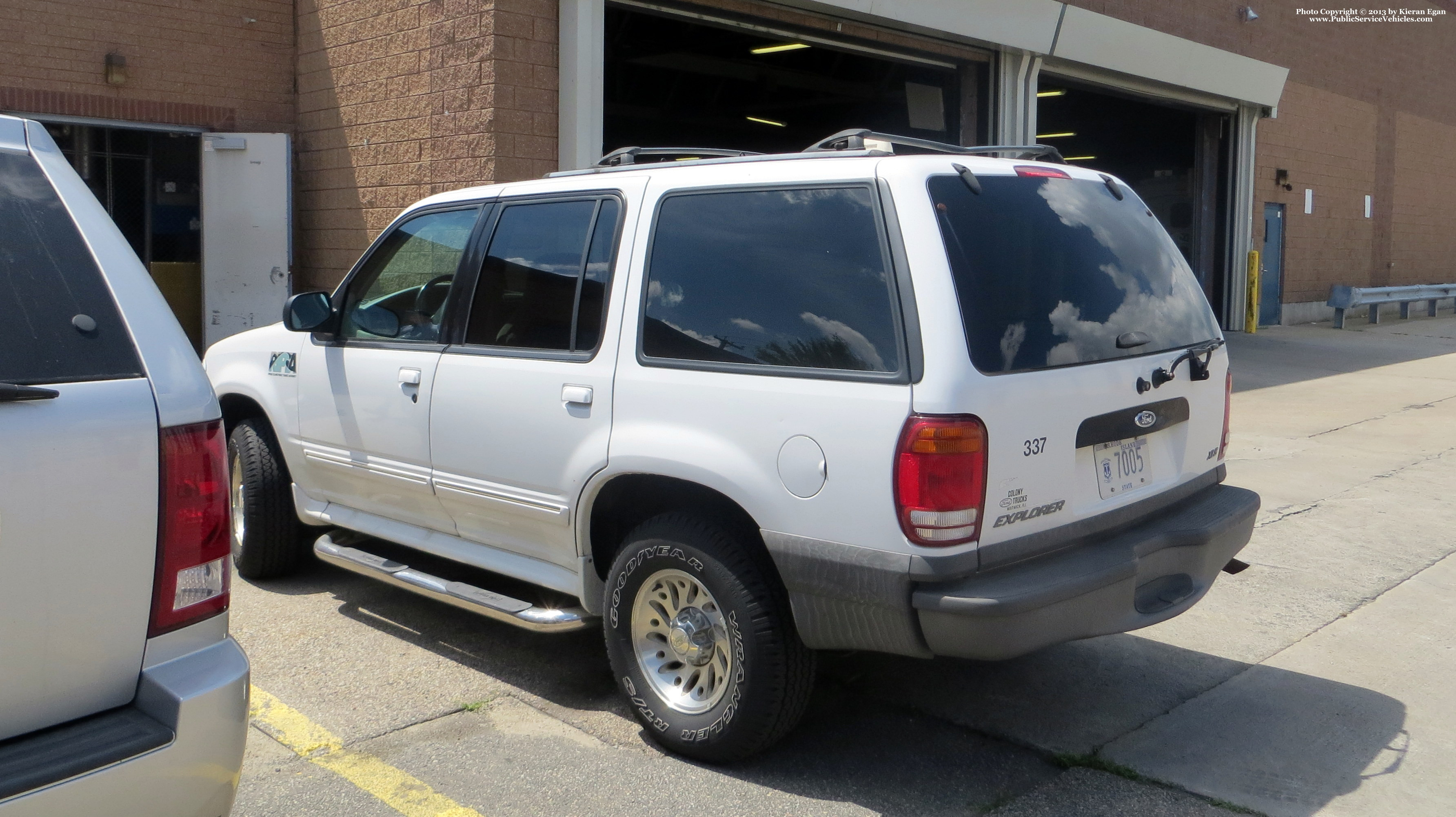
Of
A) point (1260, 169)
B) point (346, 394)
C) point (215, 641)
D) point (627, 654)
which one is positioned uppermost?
point (1260, 169)

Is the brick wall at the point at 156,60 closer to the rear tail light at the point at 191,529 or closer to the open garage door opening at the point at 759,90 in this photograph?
the open garage door opening at the point at 759,90

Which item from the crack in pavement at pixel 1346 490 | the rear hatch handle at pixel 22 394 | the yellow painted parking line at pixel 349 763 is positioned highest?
the rear hatch handle at pixel 22 394

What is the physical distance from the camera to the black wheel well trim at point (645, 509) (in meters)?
3.92

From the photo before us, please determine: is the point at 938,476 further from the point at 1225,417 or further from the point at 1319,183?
the point at 1319,183

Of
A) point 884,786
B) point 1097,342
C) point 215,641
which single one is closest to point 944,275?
point 1097,342

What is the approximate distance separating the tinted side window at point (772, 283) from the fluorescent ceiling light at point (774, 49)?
471 inches

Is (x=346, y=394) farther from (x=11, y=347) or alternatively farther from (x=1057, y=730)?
(x=1057, y=730)

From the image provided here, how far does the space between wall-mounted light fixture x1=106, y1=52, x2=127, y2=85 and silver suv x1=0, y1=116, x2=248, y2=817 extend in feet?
30.5

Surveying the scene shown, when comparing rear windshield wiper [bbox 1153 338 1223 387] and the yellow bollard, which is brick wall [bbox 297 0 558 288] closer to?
rear windshield wiper [bbox 1153 338 1223 387]

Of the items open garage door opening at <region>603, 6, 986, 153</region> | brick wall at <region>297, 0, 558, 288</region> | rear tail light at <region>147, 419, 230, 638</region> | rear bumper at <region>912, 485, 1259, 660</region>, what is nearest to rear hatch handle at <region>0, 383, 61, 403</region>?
rear tail light at <region>147, 419, 230, 638</region>

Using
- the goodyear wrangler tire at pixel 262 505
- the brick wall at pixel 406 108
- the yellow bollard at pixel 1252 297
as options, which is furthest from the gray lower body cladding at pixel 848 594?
the yellow bollard at pixel 1252 297

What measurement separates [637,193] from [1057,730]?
2424 mm

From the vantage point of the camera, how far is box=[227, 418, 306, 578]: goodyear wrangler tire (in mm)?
5785

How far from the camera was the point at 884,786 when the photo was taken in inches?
153
